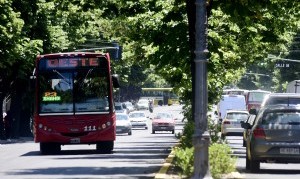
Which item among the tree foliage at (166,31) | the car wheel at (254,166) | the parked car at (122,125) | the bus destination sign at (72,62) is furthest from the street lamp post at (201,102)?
the parked car at (122,125)

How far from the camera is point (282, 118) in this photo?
73.5 feet

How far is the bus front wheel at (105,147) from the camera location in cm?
3198

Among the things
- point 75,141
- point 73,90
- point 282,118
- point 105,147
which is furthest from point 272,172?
point 105,147

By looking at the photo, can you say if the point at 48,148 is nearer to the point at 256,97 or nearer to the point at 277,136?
the point at 277,136

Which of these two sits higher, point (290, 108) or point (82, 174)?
point (290, 108)

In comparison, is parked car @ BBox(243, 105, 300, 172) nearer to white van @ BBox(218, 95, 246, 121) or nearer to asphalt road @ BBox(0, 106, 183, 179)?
asphalt road @ BBox(0, 106, 183, 179)

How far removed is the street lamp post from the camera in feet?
52.6

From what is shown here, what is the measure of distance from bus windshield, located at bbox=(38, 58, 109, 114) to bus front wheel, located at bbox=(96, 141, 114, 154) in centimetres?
190

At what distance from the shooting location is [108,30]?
44188 millimetres

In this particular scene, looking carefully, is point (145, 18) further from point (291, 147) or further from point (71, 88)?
point (291, 147)

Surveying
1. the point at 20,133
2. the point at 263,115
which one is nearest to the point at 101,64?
the point at 263,115

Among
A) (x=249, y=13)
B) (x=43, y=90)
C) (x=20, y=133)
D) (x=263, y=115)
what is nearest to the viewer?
(x=249, y=13)

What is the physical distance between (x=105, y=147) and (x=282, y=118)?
11097 millimetres

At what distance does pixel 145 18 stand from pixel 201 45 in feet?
47.9
